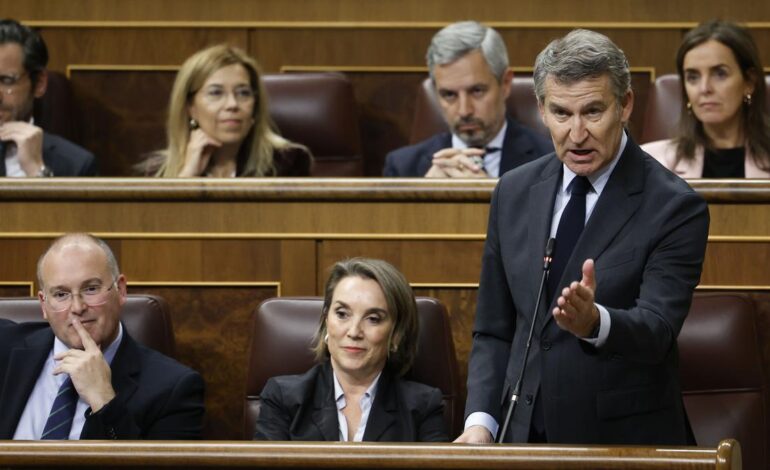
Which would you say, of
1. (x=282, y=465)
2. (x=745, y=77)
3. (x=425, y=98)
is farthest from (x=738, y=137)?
(x=282, y=465)

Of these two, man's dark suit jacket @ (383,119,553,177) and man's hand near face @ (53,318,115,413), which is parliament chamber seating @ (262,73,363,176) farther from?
man's hand near face @ (53,318,115,413)

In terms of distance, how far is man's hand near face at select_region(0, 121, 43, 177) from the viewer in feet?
5.13

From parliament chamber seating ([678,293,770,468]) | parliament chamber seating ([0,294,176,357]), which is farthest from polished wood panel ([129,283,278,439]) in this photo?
parliament chamber seating ([678,293,770,468])

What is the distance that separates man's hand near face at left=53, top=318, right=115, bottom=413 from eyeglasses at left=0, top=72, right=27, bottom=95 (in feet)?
1.86

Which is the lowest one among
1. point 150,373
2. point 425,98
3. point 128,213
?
point 150,373

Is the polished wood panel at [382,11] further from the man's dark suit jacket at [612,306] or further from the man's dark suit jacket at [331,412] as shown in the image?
the man's dark suit jacket at [612,306]

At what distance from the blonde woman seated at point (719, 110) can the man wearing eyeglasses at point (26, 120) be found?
0.70m

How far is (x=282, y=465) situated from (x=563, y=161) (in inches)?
11.5

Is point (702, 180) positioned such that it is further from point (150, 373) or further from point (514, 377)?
point (150, 373)

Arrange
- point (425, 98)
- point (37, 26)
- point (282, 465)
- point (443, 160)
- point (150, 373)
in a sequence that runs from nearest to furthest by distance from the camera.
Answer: point (282, 465) < point (150, 373) < point (443, 160) < point (425, 98) < point (37, 26)

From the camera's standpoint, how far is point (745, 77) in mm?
1541

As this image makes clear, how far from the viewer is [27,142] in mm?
1564

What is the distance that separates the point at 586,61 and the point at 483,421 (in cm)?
25

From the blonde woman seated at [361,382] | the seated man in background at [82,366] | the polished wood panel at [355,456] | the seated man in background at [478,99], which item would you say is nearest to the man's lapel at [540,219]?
the polished wood panel at [355,456]
